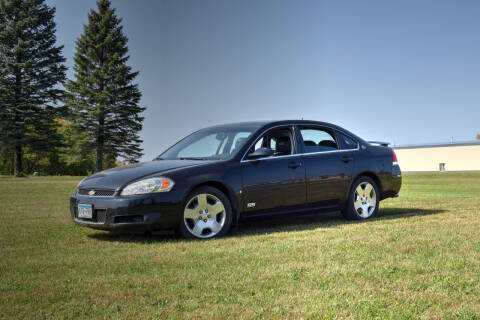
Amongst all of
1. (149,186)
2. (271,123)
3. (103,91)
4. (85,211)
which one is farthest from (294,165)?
(103,91)

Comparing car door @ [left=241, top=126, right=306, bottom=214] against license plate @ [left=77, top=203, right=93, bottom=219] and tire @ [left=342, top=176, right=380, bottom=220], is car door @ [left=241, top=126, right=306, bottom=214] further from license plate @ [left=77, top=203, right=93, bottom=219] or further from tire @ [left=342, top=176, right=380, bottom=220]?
license plate @ [left=77, top=203, right=93, bottom=219]

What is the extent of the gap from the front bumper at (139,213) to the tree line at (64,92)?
39.7 metres

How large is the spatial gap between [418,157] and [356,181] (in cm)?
6392

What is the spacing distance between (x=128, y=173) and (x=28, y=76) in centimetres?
4435

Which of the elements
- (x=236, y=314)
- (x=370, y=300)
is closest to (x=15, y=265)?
(x=236, y=314)

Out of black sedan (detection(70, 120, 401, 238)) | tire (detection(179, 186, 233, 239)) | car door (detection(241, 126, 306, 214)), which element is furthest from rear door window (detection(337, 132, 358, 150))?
tire (detection(179, 186, 233, 239))

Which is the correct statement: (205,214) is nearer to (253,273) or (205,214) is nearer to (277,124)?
(277,124)

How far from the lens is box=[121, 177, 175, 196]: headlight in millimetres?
6715

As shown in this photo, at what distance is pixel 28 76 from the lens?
1858 inches

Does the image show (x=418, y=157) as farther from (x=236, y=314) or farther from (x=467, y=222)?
(x=236, y=314)

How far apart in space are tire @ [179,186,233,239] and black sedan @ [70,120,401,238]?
0.01m

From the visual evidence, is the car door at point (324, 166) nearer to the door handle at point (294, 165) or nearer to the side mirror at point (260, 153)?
the door handle at point (294, 165)

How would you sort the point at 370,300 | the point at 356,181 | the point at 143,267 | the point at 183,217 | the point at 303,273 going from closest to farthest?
the point at 370,300 < the point at 303,273 < the point at 143,267 < the point at 183,217 < the point at 356,181

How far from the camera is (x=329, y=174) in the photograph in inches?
327
